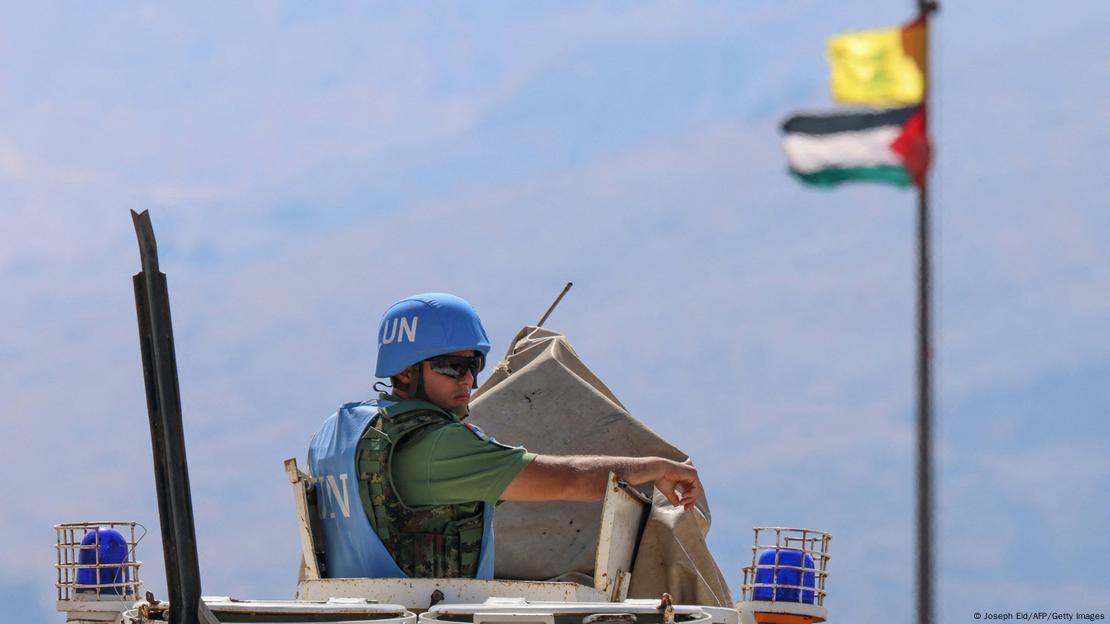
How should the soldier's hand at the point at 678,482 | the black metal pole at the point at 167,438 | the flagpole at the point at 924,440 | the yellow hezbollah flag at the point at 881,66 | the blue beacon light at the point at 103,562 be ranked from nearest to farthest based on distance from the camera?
the flagpole at the point at 924,440
the yellow hezbollah flag at the point at 881,66
the black metal pole at the point at 167,438
the soldier's hand at the point at 678,482
the blue beacon light at the point at 103,562

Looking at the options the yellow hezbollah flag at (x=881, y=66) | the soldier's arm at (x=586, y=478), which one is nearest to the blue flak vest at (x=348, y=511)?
the soldier's arm at (x=586, y=478)

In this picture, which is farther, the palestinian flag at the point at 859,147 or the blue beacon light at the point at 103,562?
the blue beacon light at the point at 103,562

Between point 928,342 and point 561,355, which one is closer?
point 928,342

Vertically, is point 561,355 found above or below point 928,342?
above

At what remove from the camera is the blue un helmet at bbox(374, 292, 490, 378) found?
30.3 ft

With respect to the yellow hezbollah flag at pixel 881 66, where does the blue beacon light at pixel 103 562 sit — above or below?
below

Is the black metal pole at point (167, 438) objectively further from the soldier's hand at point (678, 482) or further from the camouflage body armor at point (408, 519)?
the soldier's hand at point (678, 482)

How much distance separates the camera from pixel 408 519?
29.5 feet

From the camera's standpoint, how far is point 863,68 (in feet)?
23.5

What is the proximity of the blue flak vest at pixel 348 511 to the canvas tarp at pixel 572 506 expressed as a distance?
186cm

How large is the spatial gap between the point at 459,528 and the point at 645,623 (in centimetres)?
156

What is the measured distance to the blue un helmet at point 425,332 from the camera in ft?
30.3

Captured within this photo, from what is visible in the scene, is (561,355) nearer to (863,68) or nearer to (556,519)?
(556,519)

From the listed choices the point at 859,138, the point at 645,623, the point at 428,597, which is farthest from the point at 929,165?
the point at 428,597
